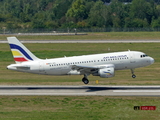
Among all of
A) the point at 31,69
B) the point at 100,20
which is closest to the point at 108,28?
the point at 100,20

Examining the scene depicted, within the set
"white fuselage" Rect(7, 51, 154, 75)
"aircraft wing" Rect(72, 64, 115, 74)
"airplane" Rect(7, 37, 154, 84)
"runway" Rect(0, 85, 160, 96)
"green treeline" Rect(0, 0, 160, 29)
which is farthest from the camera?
"green treeline" Rect(0, 0, 160, 29)

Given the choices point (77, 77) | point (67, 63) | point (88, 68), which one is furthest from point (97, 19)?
point (88, 68)

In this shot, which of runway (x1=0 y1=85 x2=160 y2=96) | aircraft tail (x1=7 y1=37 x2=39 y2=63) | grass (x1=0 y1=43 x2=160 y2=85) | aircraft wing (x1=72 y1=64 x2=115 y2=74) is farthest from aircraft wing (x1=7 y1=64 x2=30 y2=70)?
aircraft wing (x1=72 y1=64 x2=115 y2=74)

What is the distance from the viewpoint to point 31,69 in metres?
51.5

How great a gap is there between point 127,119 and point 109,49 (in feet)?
202

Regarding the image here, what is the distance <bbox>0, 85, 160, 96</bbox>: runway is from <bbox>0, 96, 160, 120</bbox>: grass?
7.62 ft

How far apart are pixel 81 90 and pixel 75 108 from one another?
33.7 ft

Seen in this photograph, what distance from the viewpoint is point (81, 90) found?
49094 millimetres

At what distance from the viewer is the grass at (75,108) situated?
114 feet

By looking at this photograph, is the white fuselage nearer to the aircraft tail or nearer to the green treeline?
the aircraft tail

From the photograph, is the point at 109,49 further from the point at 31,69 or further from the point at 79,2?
the point at 79,2

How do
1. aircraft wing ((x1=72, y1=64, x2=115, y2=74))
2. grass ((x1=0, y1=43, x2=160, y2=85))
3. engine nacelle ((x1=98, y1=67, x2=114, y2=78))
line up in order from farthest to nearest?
grass ((x1=0, y1=43, x2=160, y2=85))
aircraft wing ((x1=72, y1=64, x2=115, y2=74))
engine nacelle ((x1=98, y1=67, x2=114, y2=78))

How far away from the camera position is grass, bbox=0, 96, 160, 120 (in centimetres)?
3488

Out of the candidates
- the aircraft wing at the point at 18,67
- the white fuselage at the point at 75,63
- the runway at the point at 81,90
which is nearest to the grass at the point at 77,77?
the white fuselage at the point at 75,63
